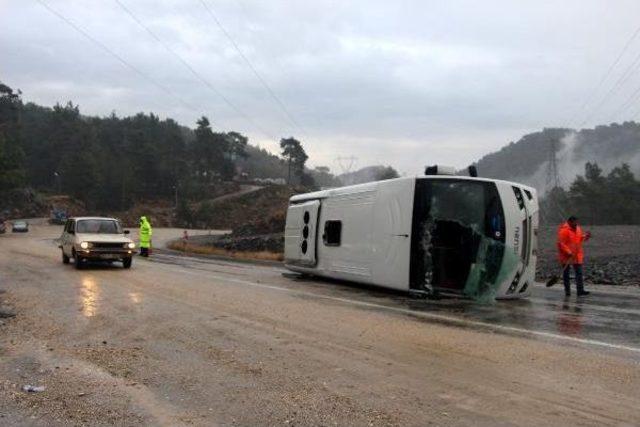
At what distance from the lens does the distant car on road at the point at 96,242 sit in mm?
18109

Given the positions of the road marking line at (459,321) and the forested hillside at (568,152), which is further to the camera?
the forested hillside at (568,152)

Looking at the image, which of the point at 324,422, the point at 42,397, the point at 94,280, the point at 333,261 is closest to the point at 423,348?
the point at 324,422

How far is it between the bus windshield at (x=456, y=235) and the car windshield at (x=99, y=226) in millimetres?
11397

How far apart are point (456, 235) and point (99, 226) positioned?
1255 centimetres

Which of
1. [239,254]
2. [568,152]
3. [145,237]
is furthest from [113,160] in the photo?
[568,152]

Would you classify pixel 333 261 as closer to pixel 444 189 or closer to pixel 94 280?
pixel 444 189

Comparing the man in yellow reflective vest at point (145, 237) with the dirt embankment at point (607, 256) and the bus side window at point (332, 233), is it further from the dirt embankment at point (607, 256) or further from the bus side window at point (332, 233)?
the dirt embankment at point (607, 256)

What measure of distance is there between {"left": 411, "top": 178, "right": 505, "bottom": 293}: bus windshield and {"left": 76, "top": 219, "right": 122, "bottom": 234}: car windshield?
11.4 m

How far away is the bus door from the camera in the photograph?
16.5 m

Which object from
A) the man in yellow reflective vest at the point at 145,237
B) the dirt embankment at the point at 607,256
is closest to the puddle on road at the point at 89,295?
the man in yellow reflective vest at the point at 145,237

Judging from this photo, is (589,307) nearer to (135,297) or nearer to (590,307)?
(590,307)

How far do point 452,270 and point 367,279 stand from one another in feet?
7.88

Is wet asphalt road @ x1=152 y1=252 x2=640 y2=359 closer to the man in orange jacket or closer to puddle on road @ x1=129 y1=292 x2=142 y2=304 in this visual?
the man in orange jacket

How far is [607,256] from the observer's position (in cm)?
2562
